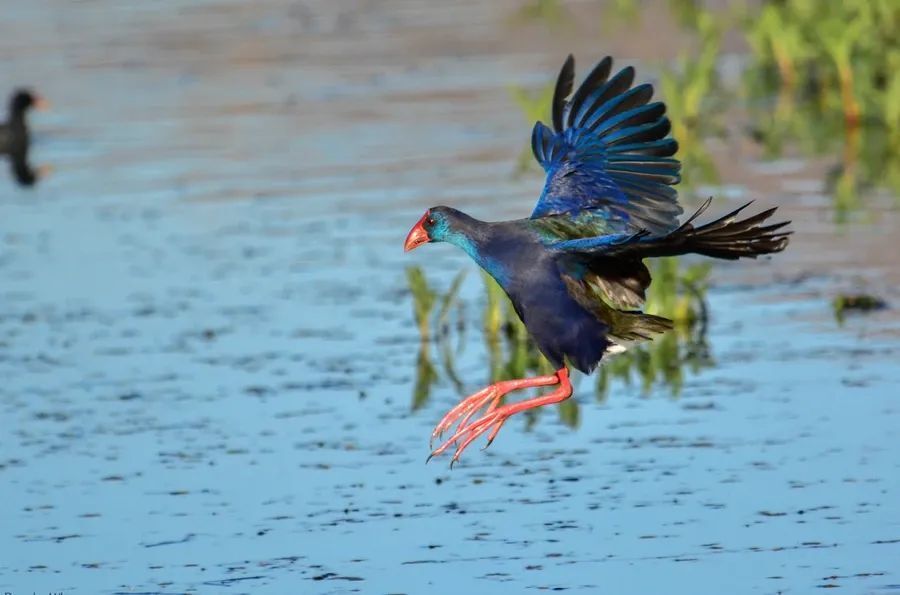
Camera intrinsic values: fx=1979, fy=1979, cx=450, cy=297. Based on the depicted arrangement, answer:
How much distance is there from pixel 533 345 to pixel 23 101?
7.27 meters

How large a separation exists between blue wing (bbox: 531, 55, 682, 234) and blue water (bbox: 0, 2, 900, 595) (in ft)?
3.50

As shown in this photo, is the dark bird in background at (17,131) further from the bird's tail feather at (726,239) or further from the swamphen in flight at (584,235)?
the bird's tail feather at (726,239)

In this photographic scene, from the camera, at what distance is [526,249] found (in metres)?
6.63

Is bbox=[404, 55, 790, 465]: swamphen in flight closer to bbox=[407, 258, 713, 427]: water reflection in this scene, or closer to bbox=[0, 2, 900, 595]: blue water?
bbox=[0, 2, 900, 595]: blue water

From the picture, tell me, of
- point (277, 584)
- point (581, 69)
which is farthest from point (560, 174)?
point (581, 69)

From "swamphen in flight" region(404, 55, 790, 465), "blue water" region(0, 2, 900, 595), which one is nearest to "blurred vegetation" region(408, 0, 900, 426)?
"blue water" region(0, 2, 900, 595)

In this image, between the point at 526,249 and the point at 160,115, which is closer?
the point at 526,249

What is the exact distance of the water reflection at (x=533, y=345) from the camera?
8.80 m

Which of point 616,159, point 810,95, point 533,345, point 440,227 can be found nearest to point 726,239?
point 440,227

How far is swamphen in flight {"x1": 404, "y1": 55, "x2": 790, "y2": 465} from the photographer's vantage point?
21.7ft

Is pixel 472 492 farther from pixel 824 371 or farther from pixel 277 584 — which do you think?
pixel 824 371

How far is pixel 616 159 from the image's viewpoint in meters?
7.19

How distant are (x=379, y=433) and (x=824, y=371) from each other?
1999 mm

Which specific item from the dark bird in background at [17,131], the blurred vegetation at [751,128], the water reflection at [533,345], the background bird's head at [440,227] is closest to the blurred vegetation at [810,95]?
the blurred vegetation at [751,128]
